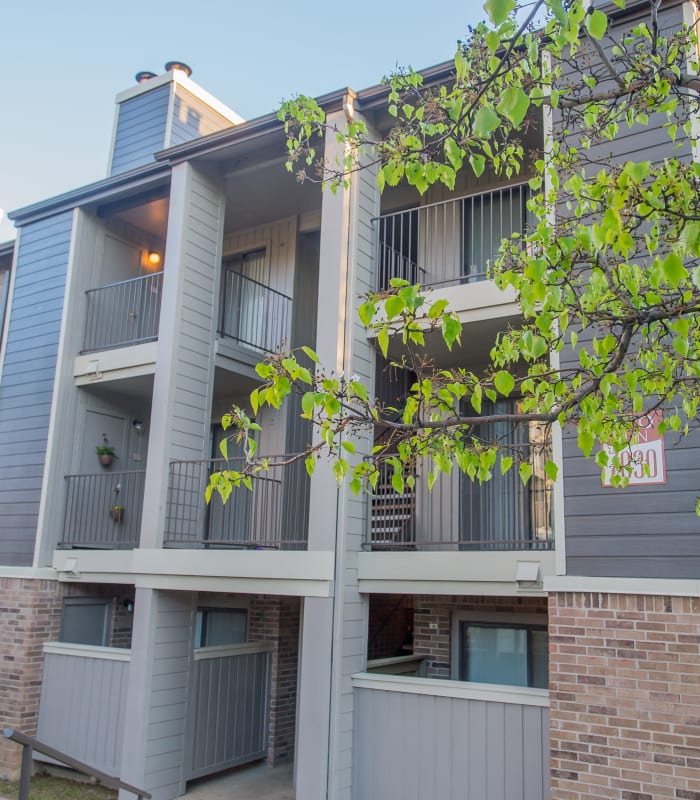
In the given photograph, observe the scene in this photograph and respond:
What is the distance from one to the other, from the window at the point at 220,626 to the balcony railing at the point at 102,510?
1.56 meters

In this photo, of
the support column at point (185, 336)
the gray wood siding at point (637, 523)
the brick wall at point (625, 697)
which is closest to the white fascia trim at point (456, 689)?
the brick wall at point (625, 697)

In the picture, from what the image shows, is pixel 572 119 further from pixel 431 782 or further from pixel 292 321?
pixel 292 321

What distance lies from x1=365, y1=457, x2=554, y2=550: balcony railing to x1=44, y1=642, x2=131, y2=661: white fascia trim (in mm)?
3447

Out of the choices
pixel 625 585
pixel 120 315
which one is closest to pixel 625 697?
pixel 625 585

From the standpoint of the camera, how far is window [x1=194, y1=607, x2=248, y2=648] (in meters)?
11.6

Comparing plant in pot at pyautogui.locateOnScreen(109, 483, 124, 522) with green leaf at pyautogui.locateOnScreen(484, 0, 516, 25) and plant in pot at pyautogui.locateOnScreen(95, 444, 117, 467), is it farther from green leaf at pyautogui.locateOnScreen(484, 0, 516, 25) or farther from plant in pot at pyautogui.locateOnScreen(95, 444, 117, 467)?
green leaf at pyautogui.locateOnScreen(484, 0, 516, 25)

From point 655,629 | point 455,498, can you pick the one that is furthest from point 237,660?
point 655,629

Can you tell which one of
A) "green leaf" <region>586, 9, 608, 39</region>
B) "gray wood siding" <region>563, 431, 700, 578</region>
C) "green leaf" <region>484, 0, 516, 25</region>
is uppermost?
"green leaf" <region>586, 9, 608, 39</region>

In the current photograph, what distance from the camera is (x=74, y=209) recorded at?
12242mm

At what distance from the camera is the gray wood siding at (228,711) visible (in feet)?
32.0

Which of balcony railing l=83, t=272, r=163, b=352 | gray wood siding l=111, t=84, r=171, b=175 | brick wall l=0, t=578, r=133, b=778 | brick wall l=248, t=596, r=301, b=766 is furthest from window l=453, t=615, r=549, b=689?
gray wood siding l=111, t=84, r=171, b=175

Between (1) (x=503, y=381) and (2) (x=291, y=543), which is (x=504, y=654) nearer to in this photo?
(2) (x=291, y=543)

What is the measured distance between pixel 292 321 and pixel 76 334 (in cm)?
331

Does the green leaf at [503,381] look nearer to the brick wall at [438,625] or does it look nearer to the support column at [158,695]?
the brick wall at [438,625]
